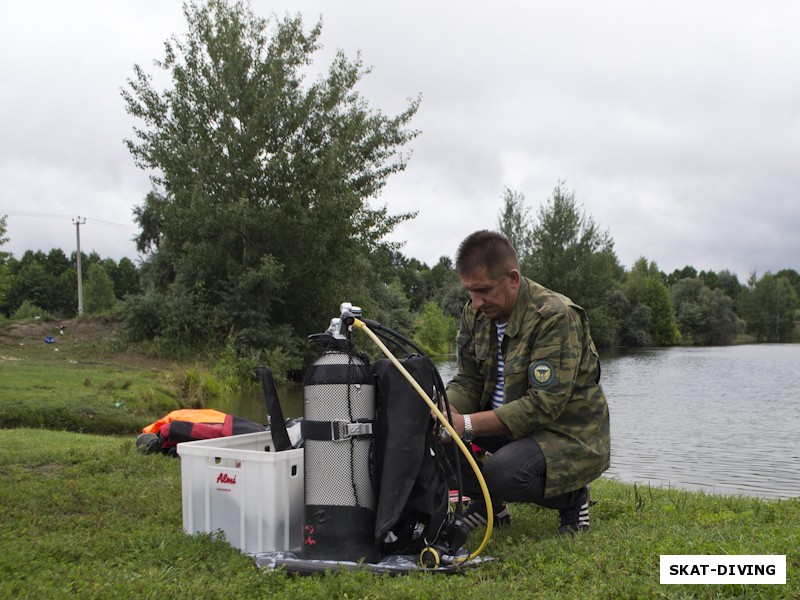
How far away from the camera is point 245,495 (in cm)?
411

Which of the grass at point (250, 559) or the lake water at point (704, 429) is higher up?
the grass at point (250, 559)

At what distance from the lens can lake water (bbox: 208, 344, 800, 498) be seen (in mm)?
9219

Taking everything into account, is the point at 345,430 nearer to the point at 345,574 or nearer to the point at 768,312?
the point at 345,574

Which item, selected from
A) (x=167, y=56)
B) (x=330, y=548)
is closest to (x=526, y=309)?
(x=330, y=548)

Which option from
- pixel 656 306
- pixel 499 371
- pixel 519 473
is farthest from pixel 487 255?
pixel 656 306

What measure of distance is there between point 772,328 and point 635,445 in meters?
91.3

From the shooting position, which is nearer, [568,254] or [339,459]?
[339,459]

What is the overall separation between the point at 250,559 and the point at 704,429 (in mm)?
12051

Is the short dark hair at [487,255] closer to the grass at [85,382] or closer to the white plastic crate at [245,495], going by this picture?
the white plastic crate at [245,495]

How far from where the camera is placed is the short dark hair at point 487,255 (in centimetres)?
419

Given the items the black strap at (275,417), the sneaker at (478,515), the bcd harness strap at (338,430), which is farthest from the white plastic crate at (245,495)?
the sneaker at (478,515)

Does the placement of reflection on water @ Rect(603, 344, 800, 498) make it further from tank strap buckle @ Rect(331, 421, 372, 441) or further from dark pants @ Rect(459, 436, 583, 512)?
tank strap buckle @ Rect(331, 421, 372, 441)

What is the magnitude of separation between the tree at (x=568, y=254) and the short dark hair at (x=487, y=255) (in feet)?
183

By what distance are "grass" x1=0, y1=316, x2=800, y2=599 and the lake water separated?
349 cm
